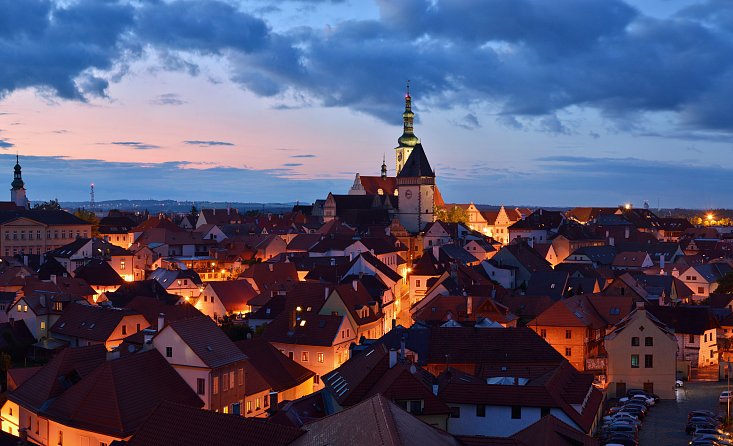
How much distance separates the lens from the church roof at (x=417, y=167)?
134750 millimetres

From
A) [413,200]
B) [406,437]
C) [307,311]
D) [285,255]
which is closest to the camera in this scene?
[406,437]

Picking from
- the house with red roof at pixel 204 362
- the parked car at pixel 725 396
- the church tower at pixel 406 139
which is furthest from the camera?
the church tower at pixel 406 139

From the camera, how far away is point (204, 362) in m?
36.2

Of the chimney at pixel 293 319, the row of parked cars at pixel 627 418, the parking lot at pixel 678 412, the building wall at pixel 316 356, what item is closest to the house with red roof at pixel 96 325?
the chimney at pixel 293 319

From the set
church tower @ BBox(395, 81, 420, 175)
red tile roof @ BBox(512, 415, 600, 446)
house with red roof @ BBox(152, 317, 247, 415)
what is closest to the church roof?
church tower @ BBox(395, 81, 420, 175)

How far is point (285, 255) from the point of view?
92.6 meters

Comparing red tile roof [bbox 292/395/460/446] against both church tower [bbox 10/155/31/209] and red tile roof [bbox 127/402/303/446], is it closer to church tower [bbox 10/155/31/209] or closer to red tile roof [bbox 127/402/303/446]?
red tile roof [bbox 127/402/303/446]

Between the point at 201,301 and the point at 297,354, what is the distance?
21260 millimetres

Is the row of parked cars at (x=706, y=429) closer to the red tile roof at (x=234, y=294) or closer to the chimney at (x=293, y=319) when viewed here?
the chimney at (x=293, y=319)

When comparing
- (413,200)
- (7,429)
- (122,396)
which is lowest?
(7,429)

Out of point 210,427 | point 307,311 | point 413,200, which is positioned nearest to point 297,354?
point 307,311

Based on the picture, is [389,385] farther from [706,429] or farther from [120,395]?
[706,429]

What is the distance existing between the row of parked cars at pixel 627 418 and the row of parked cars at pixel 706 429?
2.48m

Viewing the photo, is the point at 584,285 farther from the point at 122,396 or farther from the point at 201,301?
the point at 122,396
